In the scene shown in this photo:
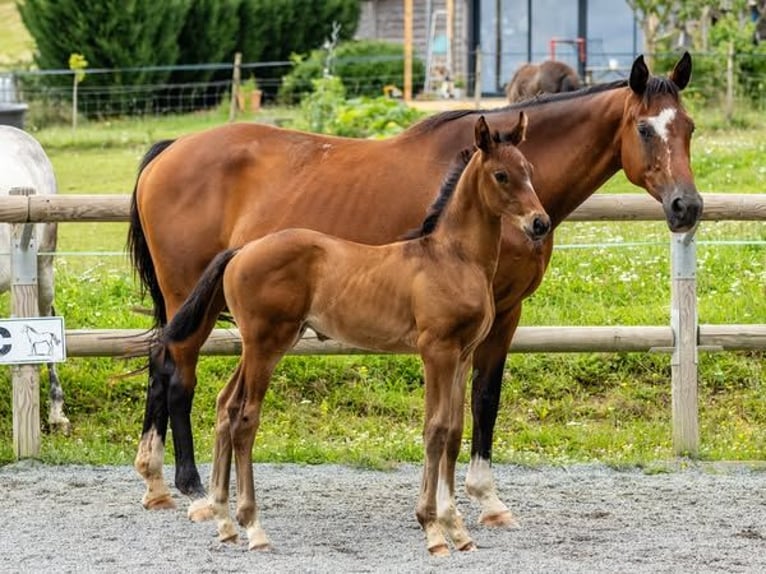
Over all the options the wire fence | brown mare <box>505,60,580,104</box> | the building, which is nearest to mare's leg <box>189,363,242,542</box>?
brown mare <box>505,60,580,104</box>

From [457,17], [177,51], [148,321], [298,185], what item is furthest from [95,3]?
[298,185]

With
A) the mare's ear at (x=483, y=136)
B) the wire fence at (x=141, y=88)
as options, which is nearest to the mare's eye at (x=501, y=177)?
the mare's ear at (x=483, y=136)

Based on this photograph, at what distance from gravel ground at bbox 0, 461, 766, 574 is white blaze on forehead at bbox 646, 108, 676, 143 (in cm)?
157

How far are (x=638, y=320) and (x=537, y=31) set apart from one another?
17.3 m

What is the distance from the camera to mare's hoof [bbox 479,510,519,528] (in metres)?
5.89

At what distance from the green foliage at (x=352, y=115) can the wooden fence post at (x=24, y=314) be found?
765 centimetres

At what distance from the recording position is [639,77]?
570 centimetres

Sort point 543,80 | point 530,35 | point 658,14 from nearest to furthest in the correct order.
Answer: point 543,80
point 658,14
point 530,35

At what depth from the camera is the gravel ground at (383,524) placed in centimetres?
520

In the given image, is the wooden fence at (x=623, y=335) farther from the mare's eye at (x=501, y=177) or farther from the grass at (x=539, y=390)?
the mare's eye at (x=501, y=177)

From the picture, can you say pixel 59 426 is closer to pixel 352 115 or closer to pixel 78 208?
pixel 78 208

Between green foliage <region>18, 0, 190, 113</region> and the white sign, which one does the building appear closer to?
green foliage <region>18, 0, 190, 113</region>

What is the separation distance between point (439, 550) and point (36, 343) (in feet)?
8.34

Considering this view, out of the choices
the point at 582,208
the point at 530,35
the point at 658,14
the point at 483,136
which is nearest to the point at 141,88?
the point at 530,35
